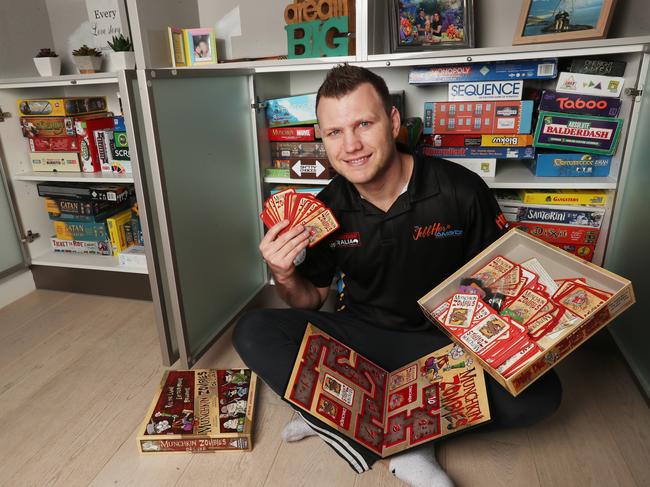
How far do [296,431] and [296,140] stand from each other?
105cm

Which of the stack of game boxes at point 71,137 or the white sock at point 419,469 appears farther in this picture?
the stack of game boxes at point 71,137

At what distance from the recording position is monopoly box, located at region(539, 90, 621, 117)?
1.45m

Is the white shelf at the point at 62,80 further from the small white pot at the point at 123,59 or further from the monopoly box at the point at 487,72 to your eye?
the monopoly box at the point at 487,72

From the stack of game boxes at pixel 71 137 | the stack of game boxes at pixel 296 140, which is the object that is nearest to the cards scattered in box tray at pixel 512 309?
the stack of game boxes at pixel 296 140

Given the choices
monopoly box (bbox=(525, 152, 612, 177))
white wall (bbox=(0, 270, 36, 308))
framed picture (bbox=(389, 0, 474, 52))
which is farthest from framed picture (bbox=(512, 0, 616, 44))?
white wall (bbox=(0, 270, 36, 308))

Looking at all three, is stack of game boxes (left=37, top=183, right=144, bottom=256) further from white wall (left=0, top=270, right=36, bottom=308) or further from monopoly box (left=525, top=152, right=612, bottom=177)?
monopoly box (left=525, top=152, right=612, bottom=177)

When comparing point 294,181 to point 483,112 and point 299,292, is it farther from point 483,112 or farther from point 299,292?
point 483,112

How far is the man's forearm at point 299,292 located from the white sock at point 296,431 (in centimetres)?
34

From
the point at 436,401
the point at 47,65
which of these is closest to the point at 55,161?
the point at 47,65

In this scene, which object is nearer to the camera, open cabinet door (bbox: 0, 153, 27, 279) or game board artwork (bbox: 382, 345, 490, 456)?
game board artwork (bbox: 382, 345, 490, 456)

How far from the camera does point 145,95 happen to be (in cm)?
119

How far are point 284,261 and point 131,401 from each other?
75cm

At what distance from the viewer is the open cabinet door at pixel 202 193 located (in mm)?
1290

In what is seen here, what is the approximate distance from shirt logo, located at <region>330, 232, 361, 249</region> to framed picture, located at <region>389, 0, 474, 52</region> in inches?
27.8
